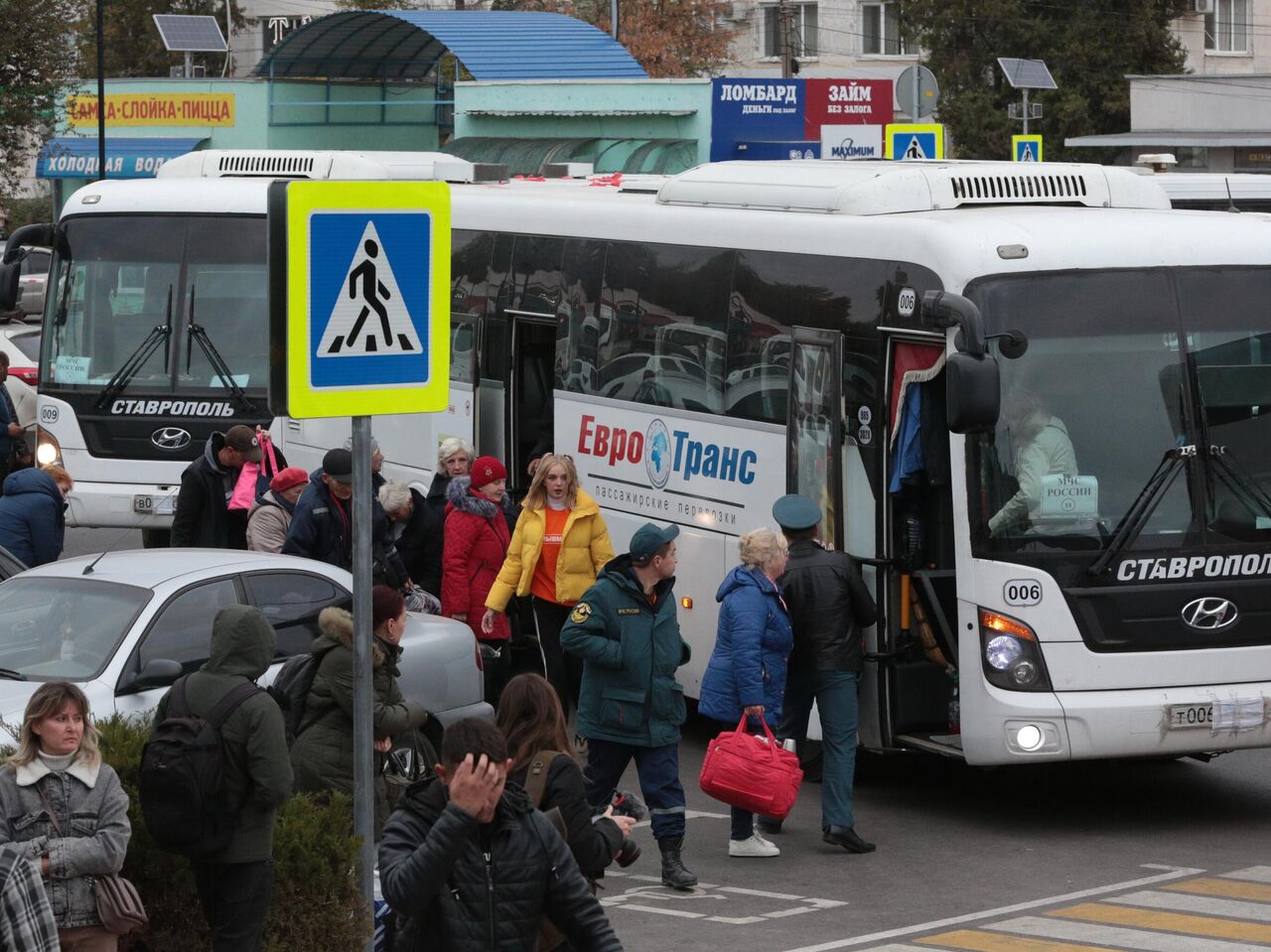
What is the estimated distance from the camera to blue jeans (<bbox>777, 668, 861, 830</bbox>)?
1013cm

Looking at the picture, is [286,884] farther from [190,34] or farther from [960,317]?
[190,34]

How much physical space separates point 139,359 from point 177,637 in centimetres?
851

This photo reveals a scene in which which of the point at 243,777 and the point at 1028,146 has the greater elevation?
the point at 1028,146

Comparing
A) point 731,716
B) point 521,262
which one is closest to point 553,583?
point 731,716

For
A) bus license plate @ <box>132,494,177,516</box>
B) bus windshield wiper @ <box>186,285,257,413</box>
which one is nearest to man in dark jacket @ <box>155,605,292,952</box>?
bus windshield wiper @ <box>186,285,257,413</box>

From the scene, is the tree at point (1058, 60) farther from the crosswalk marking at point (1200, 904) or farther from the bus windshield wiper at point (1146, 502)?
the crosswalk marking at point (1200, 904)

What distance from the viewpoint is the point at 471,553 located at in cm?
1252

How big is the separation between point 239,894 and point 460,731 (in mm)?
1876

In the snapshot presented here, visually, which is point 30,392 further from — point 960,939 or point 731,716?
point 960,939

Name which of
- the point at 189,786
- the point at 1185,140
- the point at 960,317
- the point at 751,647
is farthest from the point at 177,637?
the point at 1185,140

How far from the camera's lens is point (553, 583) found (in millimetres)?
11953

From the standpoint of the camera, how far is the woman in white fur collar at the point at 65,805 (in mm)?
6258

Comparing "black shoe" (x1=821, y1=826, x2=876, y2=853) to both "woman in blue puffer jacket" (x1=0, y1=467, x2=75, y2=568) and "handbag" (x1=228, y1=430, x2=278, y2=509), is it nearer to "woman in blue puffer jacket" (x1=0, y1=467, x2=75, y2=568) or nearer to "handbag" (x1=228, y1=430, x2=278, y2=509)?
"handbag" (x1=228, y1=430, x2=278, y2=509)

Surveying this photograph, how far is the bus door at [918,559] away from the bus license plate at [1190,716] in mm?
1022
